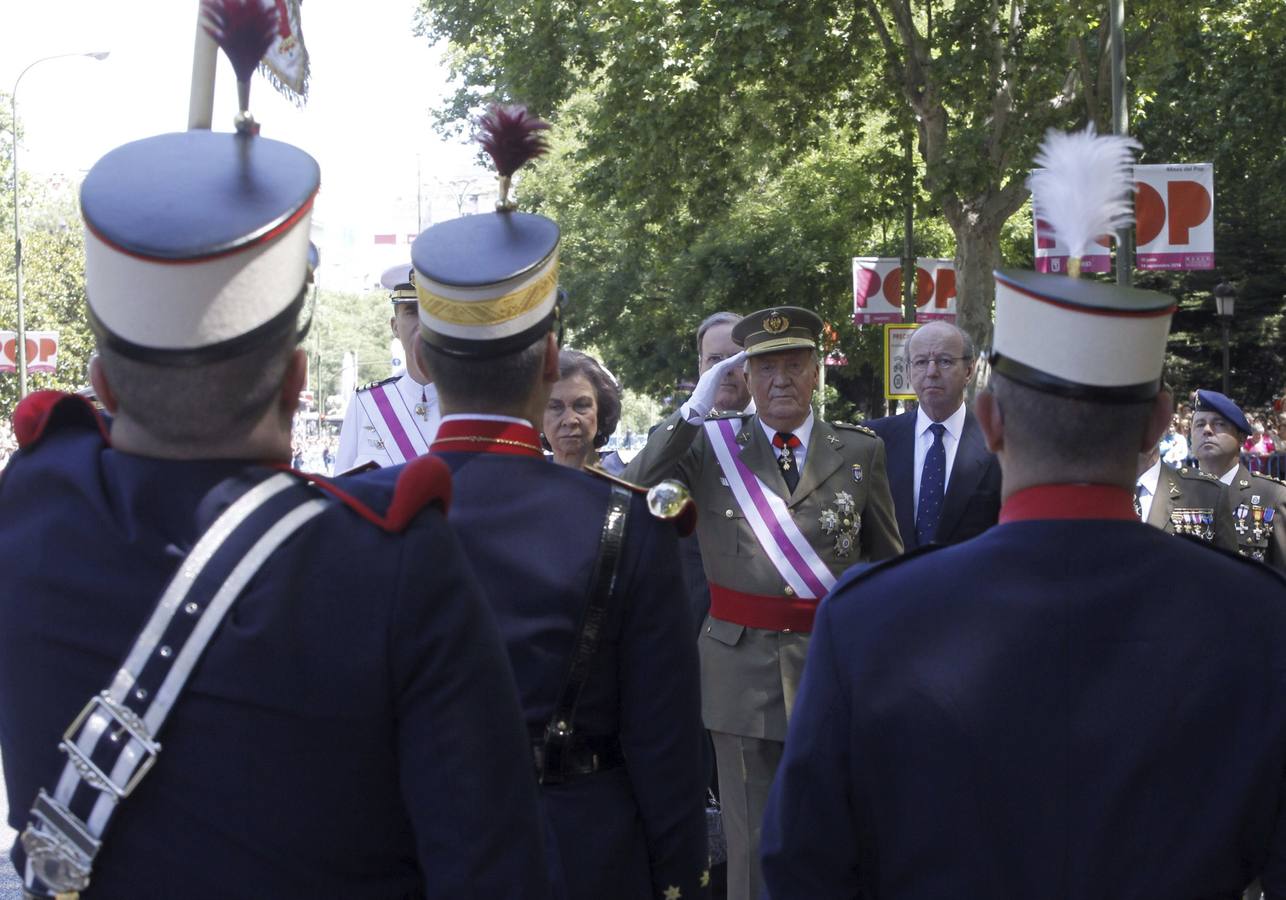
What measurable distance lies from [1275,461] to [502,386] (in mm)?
19748

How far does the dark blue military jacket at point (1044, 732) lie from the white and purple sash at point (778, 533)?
3.24 m

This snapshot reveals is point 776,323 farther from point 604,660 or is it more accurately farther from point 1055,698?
point 1055,698

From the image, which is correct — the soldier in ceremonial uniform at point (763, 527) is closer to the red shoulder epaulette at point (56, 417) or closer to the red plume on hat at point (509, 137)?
the red plume on hat at point (509, 137)

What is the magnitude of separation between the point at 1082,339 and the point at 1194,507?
5082 mm

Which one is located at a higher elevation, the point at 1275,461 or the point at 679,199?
the point at 679,199

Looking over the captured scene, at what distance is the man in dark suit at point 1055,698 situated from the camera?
94.0 inches

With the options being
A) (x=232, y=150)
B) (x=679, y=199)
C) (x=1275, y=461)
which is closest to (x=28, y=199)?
(x=679, y=199)

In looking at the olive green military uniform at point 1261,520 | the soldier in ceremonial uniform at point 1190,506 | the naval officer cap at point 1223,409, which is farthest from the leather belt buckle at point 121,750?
the naval officer cap at point 1223,409

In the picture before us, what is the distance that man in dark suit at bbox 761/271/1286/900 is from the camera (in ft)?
7.83

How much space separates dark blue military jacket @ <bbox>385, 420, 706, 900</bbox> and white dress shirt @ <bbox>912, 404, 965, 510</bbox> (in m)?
3.68

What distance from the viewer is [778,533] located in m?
5.80

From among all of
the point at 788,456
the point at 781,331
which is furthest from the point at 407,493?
the point at 781,331

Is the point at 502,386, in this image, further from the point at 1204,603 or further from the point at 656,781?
the point at 1204,603

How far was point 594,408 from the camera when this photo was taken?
5.89m
